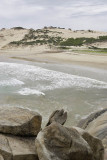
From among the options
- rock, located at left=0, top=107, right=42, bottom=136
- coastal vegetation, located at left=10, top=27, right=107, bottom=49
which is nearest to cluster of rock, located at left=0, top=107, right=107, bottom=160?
rock, located at left=0, top=107, right=42, bottom=136

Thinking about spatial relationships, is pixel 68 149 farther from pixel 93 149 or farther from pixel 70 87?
pixel 70 87

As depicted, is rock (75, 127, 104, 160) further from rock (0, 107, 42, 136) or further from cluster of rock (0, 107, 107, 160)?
rock (0, 107, 42, 136)

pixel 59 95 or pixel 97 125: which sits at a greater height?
pixel 97 125

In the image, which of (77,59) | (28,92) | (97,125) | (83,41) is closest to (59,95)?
(28,92)

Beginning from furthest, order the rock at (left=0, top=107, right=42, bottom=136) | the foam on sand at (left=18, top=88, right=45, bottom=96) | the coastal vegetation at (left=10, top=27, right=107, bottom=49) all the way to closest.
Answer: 1. the coastal vegetation at (left=10, top=27, right=107, bottom=49)
2. the foam on sand at (left=18, top=88, right=45, bottom=96)
3. the rock at (left=0, top=107, right=42, bottom=136)

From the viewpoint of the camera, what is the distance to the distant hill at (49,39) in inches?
2304

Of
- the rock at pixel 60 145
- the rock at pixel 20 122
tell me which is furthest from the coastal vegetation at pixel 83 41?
the rock at pixel 60 145

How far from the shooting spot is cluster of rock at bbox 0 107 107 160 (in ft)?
16.5

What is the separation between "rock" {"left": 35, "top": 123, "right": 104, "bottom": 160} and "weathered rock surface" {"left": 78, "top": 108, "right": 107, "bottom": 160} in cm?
174

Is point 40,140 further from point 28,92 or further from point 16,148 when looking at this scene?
point 28,92

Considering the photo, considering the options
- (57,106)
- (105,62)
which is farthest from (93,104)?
(105,62)

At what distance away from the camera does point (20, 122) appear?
595 centimetres

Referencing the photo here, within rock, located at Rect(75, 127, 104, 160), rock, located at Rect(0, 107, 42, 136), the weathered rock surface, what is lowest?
the weathered rock surface

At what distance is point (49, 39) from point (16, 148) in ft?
212
